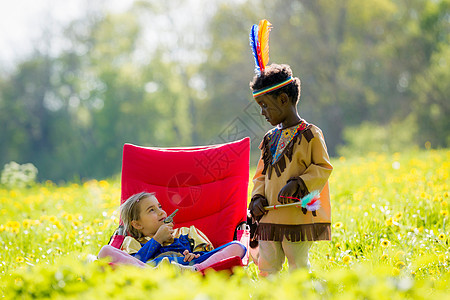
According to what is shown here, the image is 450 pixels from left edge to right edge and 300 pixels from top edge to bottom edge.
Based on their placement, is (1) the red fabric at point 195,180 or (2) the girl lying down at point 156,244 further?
(1) the red fabric at point 195,180

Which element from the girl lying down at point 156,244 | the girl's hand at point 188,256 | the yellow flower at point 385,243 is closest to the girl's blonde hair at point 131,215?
the girl lying down at point 156,244

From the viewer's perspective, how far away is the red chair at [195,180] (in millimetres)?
3340

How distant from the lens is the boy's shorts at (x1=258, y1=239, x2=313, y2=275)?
104 inches

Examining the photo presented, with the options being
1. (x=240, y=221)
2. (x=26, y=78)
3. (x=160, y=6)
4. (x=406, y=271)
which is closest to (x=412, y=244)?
(x=406, y=271)

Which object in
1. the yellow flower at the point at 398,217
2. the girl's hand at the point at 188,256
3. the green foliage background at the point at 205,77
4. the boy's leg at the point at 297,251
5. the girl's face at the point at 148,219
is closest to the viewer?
the boy's leg at the point at 297,251

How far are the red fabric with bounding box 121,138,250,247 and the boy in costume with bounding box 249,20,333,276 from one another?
0.55 m

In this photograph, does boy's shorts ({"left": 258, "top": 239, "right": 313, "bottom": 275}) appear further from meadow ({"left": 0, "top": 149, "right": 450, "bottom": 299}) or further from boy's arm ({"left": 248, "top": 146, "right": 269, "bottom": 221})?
boy's arm ({"left": 248, "top": 146, "right": 269, "bottom": 221})

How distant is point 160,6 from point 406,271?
693 inches

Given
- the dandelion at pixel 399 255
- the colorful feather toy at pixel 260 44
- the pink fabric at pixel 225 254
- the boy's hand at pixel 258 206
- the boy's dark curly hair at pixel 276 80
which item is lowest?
the dandelion at pixel 399 255

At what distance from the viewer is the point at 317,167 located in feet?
8.43

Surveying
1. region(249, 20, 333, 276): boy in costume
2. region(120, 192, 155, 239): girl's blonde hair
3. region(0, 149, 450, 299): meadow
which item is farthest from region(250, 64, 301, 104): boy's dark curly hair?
region(120, 192, 155, 239): girl's blonde hair

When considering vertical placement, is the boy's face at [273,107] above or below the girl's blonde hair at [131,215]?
above

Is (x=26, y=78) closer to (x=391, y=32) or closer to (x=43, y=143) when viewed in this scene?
(x=43, y=143)

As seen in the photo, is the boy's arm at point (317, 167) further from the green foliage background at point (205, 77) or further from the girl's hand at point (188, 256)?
the green foliage background at point (205, 77)
